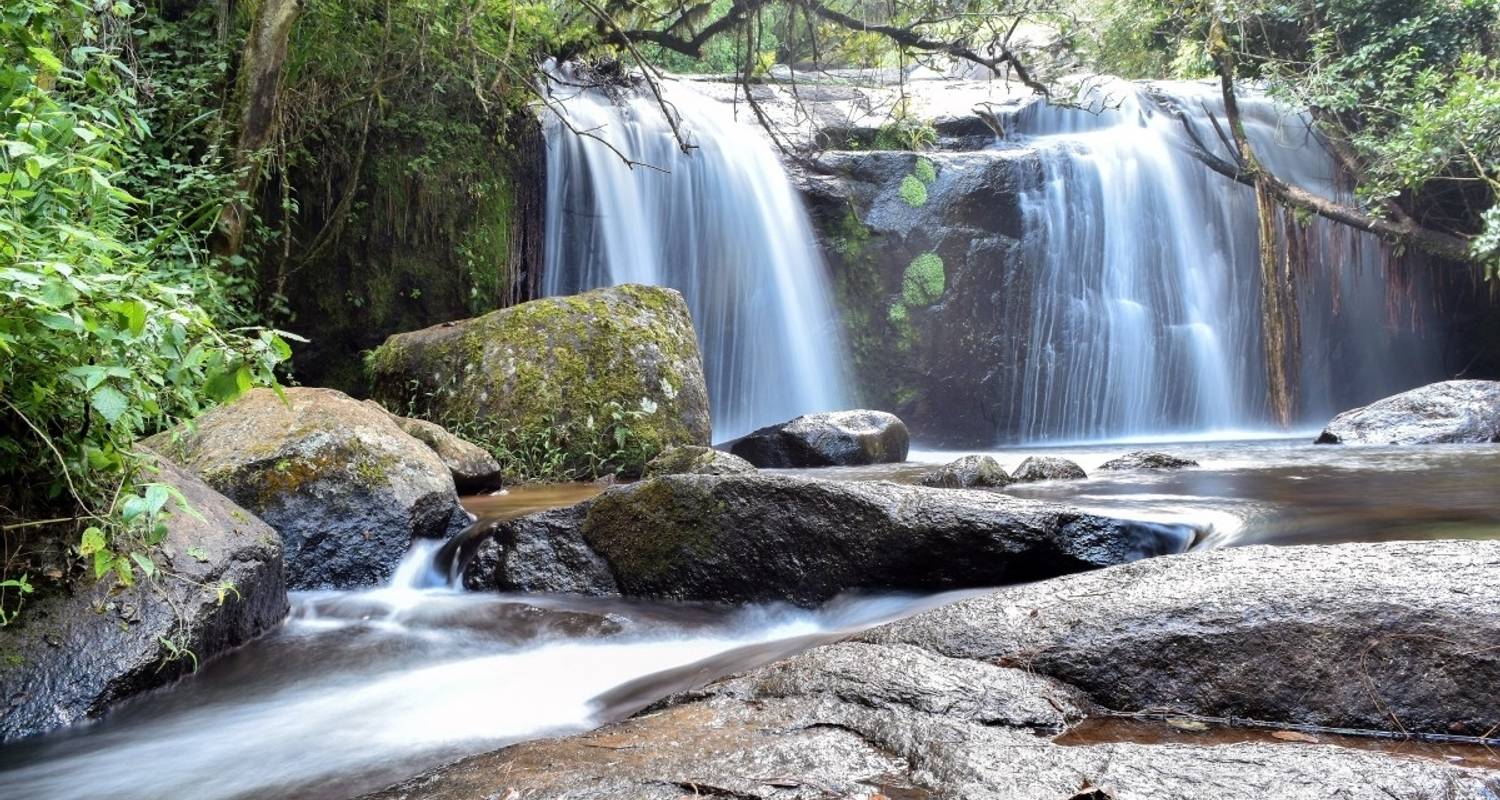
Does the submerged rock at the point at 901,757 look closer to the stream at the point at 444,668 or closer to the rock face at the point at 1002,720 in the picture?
the rock face at the point at 1002,720

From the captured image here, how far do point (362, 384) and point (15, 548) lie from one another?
7171mm

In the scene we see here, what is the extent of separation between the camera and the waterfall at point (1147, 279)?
1379cm

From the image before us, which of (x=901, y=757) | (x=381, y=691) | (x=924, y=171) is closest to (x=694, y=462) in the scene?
(x=381, y=691)

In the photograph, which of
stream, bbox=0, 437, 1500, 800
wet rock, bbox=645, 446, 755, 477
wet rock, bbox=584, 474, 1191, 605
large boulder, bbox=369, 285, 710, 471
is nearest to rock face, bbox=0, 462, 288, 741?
stream, bbox=0, 437, 1500, 800

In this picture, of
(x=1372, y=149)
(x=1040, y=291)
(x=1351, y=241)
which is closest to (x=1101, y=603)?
(x=1040, y=291)

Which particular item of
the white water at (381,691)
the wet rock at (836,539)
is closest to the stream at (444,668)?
the white water at (381,691)

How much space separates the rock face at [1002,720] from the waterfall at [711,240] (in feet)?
29.4

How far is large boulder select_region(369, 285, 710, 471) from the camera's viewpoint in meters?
7.83

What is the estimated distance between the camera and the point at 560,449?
775cm

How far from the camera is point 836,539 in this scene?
4.22 meters

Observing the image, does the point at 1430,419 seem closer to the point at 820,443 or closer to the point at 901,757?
the point at 820,443

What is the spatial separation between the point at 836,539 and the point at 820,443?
489 cm

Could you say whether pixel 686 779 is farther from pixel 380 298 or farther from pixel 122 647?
pixel 380 298

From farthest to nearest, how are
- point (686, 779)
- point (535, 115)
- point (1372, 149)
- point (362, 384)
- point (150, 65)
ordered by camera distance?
point (1372, 149) < point (535, 115) < point (362, 384) < point (150, 65) < point (686, 779)
